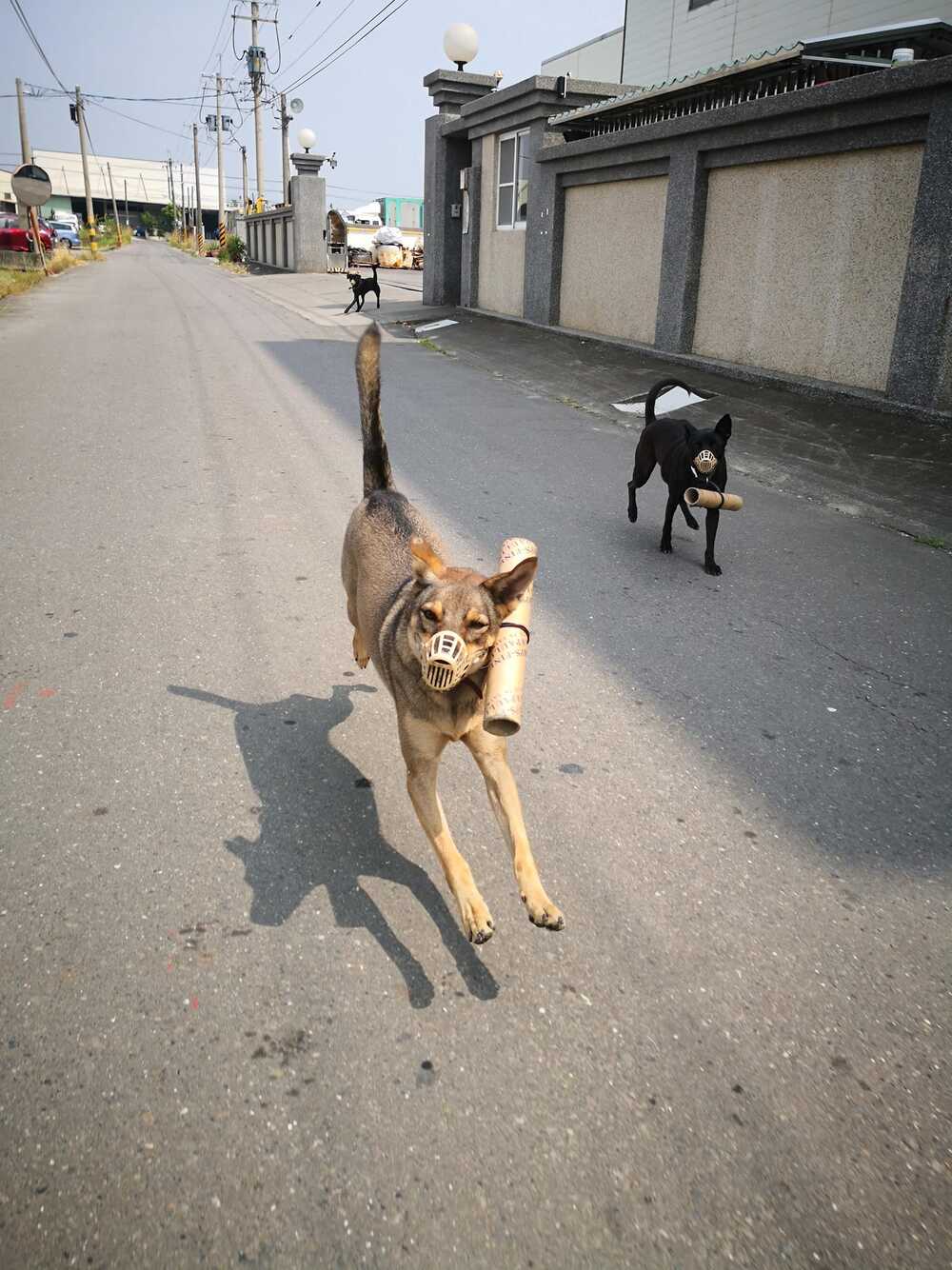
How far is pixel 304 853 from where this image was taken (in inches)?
122

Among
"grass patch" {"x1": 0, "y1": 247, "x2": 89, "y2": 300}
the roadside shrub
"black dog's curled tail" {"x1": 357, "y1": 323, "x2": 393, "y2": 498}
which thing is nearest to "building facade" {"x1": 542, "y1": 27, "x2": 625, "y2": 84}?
"grass patch" {"x1": 0, "y1": 247, "x2": 89, "y2": 300}

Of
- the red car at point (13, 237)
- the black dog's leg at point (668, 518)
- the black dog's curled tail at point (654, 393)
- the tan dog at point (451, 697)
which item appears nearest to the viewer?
the tan dog at point (451, 697)

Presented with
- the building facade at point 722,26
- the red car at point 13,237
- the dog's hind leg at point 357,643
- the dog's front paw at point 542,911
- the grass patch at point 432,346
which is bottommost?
the dog's front paw at point 542,911

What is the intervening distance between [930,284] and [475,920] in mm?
9482

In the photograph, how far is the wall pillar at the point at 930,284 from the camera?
920 cm

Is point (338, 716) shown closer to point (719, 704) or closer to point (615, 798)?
point (615, 798)

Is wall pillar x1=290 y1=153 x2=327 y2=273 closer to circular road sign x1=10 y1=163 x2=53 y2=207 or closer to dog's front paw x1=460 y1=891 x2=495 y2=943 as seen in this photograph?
circular road sign x1=10 y1=163 x2=53 y2=207

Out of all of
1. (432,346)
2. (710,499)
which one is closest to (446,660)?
(710,499)

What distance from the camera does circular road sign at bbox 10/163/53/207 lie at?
24.8 metres

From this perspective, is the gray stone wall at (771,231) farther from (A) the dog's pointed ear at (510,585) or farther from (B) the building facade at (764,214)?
(A) the dog's pointed ear at (510,585)

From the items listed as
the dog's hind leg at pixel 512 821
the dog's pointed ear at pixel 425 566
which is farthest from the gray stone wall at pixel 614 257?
the dog's hind leg at pixel 512 821

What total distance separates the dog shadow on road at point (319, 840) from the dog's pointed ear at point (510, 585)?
0.99m

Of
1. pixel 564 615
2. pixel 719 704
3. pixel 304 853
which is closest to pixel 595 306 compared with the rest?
pixel 564 615

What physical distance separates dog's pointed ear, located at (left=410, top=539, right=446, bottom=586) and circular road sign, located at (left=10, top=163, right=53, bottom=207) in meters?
27.2
